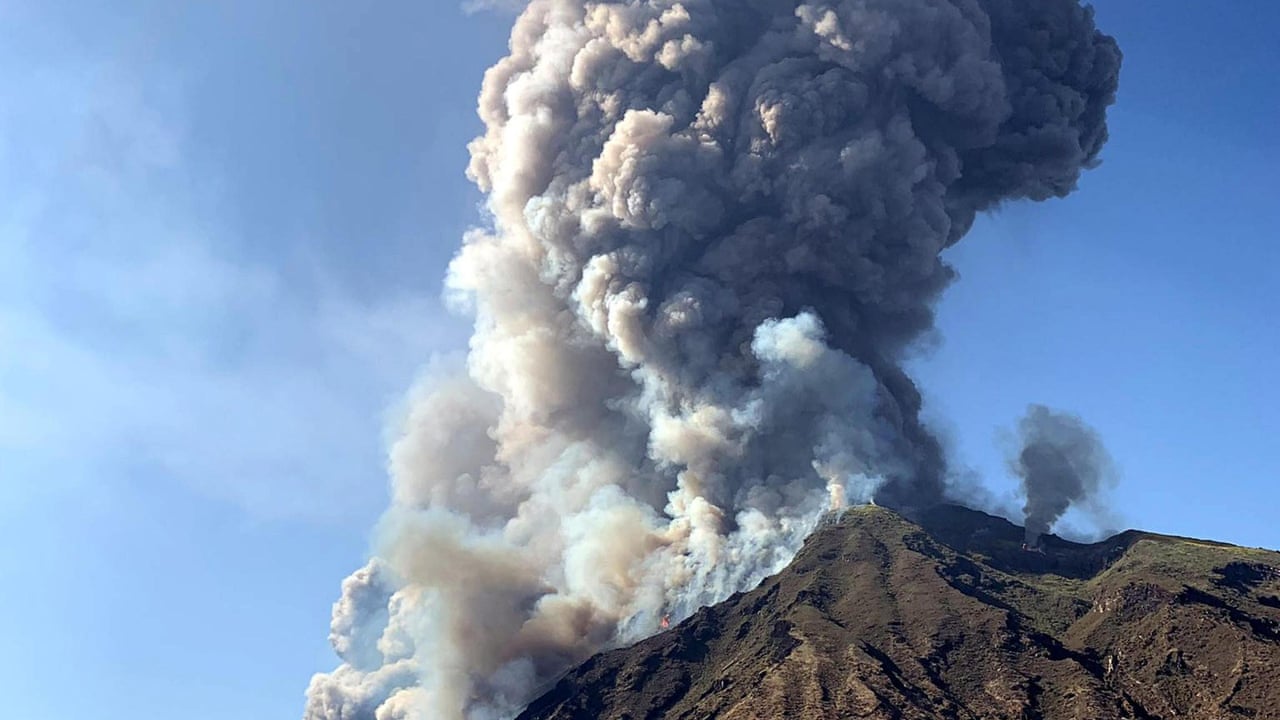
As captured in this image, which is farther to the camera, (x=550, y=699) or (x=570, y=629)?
(x=570, y=629)

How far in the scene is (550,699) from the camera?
69.6m

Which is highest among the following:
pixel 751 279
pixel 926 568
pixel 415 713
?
pixel 751 279

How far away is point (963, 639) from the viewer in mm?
63281

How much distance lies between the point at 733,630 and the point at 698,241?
101 feet

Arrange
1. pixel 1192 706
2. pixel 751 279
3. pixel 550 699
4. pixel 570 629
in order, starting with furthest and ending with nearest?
pixel 751 279 < pixel 570 629 < pixel 550 699 < pixel 1192 706

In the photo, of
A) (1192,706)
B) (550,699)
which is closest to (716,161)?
(550,699)

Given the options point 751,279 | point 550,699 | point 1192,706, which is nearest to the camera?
point 1192,706

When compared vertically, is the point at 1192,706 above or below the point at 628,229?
below

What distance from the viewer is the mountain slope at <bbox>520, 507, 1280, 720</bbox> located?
5641cm

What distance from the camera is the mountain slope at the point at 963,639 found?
56406 millimetres

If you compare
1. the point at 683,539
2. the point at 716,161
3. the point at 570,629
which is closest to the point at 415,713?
the point at 570,629

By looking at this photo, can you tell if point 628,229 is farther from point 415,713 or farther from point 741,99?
point 415,713

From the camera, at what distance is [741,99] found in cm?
8981

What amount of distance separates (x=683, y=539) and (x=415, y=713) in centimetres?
2139
